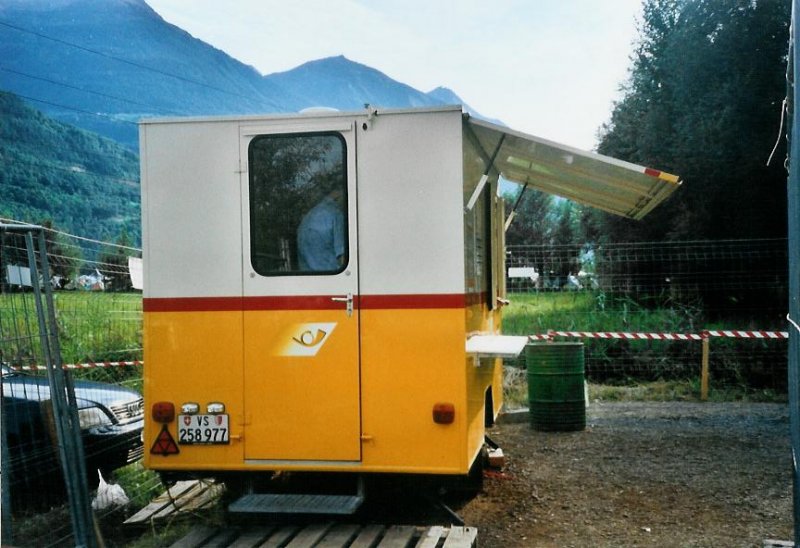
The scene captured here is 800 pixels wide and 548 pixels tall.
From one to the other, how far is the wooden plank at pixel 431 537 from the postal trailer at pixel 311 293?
375 millimetres

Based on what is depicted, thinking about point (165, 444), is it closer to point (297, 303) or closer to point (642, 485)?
point (297, 303)

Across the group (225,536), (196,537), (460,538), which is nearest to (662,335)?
(460,538)

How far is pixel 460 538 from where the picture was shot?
468 centimetres

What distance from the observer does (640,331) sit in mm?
12430

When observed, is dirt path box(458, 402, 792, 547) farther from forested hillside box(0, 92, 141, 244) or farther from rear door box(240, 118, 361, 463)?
forested hillside box(0, 92, 141, 244)

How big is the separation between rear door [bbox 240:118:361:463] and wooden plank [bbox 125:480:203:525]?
1.24 m

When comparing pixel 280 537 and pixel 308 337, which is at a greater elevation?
pixel 308 337

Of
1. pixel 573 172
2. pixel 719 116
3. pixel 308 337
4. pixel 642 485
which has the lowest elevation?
pixel 642 485

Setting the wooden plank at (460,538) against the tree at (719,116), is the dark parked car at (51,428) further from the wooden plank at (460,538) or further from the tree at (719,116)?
the tree at (719,116)

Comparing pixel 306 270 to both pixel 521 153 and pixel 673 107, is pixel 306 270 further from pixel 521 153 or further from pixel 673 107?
pixel 673 107

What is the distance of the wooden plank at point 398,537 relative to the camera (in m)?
4.61

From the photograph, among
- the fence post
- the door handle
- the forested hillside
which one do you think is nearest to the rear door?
the door handle

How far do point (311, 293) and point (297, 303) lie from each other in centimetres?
11

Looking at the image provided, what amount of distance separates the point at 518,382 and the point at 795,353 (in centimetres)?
825
